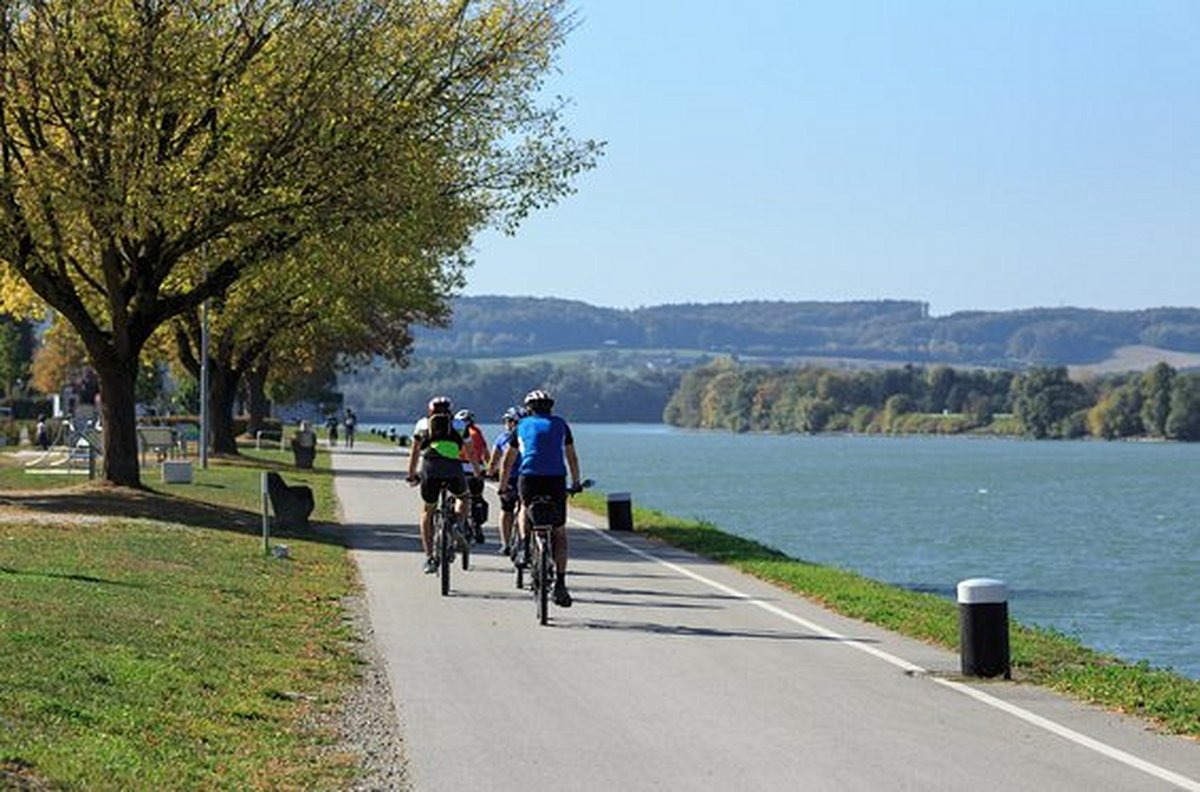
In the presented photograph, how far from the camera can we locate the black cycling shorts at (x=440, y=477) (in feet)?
74.6

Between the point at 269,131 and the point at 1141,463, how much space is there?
442 feet

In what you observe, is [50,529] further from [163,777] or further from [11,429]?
[11,429]

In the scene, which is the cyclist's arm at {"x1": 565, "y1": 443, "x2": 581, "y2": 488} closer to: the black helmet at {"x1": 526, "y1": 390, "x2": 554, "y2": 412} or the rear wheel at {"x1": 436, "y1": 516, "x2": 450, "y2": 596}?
the black helmet at {"x1": 526, "y1": 390, "x2": 554, "y2": 412}

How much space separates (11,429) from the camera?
84.2 meters

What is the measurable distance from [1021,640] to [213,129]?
18.5 m

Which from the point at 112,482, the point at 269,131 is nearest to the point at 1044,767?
the point at 269,131

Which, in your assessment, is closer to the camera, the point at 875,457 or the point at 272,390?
the point at 272,390

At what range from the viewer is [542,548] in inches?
769

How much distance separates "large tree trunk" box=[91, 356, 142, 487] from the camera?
37500mm

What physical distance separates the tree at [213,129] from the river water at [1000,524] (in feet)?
39.7

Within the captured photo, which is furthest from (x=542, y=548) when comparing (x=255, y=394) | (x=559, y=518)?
(x=255, y=394)

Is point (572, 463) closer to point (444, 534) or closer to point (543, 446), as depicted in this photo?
point (543, 446)

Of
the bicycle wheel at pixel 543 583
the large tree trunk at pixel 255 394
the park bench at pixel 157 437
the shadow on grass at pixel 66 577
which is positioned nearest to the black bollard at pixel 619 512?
the shadow on grass at pixel 66 577

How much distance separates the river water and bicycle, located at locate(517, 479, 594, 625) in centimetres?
1115
